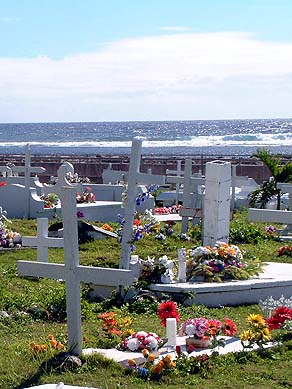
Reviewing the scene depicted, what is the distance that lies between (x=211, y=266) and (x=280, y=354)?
411cm

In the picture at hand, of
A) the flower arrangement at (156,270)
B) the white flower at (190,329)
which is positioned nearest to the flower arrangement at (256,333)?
the white flower at (190,329)

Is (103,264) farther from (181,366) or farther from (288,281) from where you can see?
(181,366)

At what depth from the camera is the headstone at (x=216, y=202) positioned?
45.8 ft

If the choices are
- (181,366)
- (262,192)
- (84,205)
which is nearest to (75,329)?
(181,366)

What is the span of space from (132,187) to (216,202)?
127 inches

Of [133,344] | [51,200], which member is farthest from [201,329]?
[51,200]

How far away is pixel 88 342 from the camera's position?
27.6ft

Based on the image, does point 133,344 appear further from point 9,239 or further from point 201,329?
point 9,239

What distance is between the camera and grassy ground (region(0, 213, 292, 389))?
7.12 meters

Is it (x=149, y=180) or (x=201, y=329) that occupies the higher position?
(x=149, y=180)

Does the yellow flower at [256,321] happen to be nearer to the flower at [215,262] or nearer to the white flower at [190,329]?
the white flower at [190,329]

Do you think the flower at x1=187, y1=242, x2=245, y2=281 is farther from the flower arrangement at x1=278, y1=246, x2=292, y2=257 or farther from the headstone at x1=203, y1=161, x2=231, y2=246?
the flower arrangement at x1=278, y1=246, x2=292, y2=257

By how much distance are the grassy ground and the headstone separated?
2.27 feet

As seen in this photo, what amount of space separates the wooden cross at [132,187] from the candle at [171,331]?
9.82 feet
